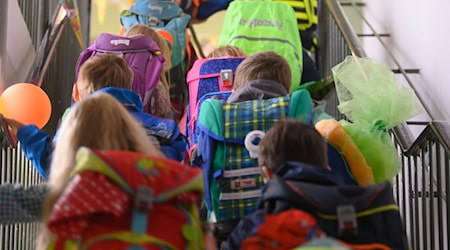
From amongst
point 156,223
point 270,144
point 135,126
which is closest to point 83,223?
point 156,223

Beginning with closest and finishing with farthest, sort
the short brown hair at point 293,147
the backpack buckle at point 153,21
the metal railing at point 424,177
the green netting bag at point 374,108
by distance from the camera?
the short brown hair at point 293,147 < the green netting bag at point 374,108 < the metal railing at point 424,177 < the backpack buckle at point 153,21

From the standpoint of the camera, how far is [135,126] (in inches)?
148

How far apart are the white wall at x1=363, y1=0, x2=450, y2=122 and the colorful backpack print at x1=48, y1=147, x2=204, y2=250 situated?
11.2 feet

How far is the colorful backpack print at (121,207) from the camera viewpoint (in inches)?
131

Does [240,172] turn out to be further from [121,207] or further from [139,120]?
[121,207]

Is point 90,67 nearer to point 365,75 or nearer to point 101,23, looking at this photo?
point 365,75

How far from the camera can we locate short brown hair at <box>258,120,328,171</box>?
383 centimetres

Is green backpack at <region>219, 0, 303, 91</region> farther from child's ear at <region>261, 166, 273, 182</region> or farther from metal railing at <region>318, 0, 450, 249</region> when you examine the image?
child's ear at <region>261, 166, 273, 182</region>

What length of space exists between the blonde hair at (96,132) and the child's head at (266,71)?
4.26ft

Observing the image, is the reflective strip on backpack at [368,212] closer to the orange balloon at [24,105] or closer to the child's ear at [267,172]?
the child's ear at [267,172]

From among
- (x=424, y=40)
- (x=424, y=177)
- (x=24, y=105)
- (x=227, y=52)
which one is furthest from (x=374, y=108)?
(x=424, y=40)

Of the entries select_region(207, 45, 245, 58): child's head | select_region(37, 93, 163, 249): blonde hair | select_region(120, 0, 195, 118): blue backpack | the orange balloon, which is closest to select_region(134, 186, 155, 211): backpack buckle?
select_region(37, 93, 163, 249): blonde hair

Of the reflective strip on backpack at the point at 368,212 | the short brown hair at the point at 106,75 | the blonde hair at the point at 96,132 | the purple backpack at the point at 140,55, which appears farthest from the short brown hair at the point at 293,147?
the purple backpack at the point at 140,55

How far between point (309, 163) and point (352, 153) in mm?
929
